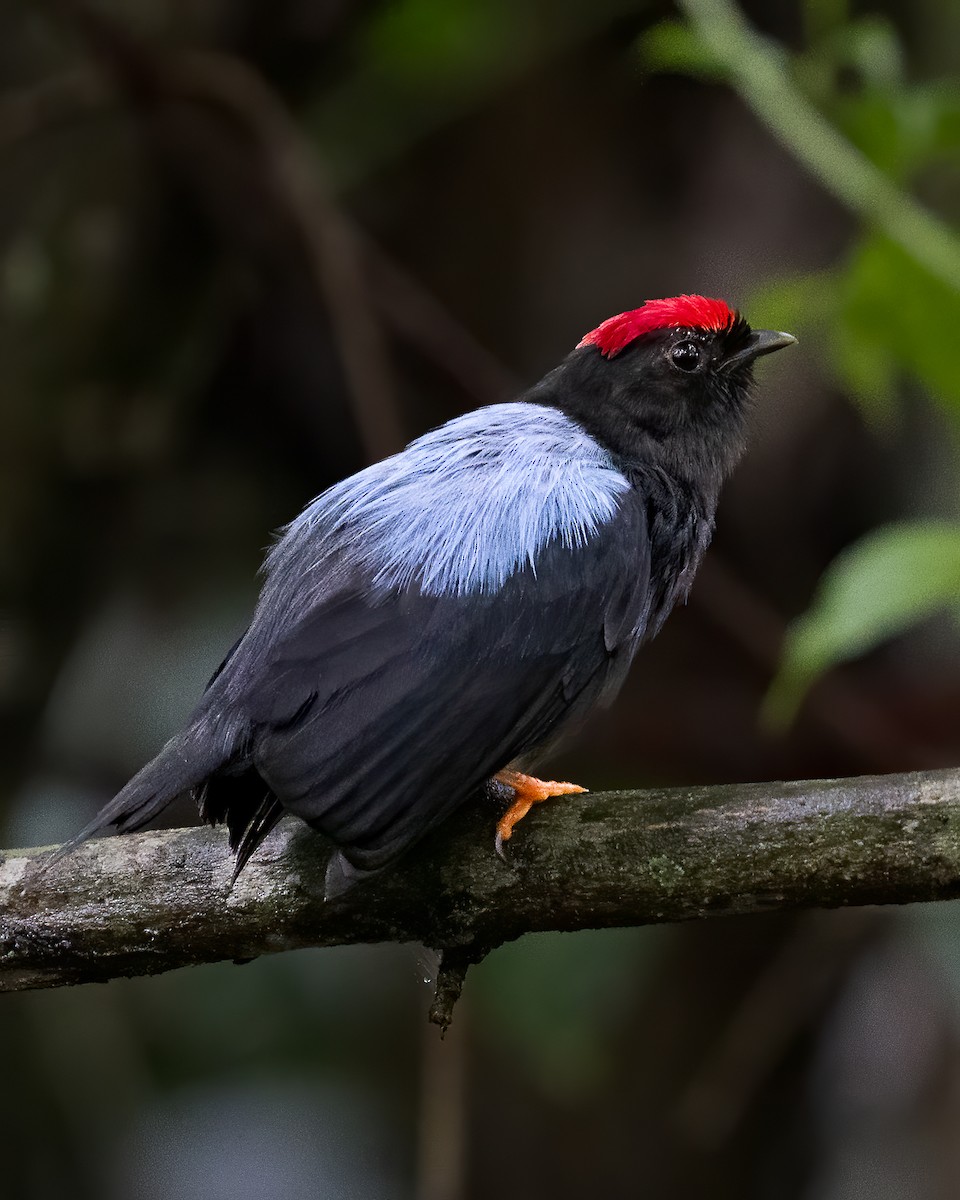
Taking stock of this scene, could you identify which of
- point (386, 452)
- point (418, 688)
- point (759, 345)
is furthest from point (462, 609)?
point (386, 452)

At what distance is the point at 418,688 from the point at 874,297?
1276 millimetres

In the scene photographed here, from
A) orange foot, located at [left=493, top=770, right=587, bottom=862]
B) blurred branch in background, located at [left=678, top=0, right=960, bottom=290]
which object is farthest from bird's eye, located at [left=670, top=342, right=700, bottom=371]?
orange foot, located at [left=493, top=770, right=587, bottom=862]

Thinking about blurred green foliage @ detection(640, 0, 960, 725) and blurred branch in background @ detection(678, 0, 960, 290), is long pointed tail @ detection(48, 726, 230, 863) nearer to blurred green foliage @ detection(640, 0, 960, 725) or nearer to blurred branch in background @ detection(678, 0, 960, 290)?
blurred green foliage @ detection(640, 0, 960, 725)

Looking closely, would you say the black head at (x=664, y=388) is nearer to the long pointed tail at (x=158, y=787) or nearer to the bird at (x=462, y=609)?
the bird at (x=462, y=609)

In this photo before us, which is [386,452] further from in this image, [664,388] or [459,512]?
[459,512]

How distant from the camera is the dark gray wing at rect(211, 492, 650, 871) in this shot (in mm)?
1869

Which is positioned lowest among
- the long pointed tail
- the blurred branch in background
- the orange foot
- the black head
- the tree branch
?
the tree branch

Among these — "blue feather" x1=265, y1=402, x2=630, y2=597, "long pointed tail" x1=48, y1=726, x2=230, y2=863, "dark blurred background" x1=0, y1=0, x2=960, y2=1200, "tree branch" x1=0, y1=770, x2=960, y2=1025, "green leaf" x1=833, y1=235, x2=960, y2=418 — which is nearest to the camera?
"tree branch" x1=0, y1=770, x2=960, y2=1025

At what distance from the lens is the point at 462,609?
82.3 inches

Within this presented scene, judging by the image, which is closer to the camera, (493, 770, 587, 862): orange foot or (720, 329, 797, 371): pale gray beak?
(493, 770, 587, 862): orange foot

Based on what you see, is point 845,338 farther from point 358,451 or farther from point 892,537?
point 358,451

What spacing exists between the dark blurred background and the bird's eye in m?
0.80

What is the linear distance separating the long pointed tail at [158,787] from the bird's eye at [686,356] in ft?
4.02

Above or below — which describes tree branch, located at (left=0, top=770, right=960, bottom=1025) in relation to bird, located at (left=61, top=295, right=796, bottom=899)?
below
